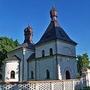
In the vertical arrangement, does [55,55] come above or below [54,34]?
below

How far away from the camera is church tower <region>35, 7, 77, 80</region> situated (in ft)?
115

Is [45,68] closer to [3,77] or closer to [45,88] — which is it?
[3,77]

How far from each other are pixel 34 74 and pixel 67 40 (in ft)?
28.3

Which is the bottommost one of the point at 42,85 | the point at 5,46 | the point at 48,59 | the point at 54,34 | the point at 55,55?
the point at 42,85

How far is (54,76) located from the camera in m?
34.7

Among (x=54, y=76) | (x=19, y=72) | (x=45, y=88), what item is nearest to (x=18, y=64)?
(x=19, y=72)

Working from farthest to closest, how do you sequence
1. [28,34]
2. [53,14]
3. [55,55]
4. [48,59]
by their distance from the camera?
[28,34] → [53,14] → [48,59] → [55,55]

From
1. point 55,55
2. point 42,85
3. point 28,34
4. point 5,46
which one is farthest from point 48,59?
point 42,85

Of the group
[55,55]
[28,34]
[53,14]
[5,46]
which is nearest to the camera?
[55,55]

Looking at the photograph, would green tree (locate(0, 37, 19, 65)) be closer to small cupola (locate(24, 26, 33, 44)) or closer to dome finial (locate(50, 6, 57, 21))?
small cupola (locate(24, 26, 33, 44))

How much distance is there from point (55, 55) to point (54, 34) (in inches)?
158

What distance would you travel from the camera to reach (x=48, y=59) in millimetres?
36594

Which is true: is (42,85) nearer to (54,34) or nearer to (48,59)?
(48,59)

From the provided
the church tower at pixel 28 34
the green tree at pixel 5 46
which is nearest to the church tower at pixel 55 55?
the green tree at pixel 5 46
